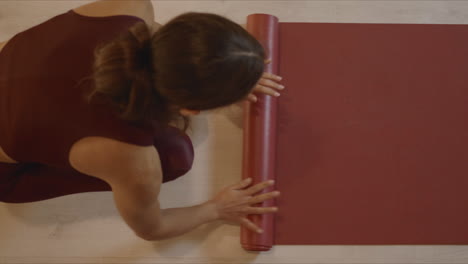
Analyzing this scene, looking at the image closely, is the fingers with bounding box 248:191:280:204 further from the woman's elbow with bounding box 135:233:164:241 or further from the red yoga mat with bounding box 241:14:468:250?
the woman's elbow with bounding box 135:233:164:241

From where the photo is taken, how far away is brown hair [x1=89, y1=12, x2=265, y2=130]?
25.9 inches

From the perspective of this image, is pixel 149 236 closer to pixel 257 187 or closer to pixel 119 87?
pixel 257 187

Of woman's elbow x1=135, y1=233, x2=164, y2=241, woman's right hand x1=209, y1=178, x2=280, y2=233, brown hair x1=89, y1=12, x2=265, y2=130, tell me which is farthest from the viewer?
woman's right hand x1=209, y1=178, x2=280, y2=233

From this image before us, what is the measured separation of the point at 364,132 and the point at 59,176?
82 centimetres

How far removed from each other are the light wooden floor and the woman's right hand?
98mm

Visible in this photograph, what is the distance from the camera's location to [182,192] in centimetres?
122

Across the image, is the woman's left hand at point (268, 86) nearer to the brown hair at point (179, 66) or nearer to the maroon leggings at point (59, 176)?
the maroon leggings at point (59, 176)

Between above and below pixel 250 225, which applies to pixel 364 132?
above

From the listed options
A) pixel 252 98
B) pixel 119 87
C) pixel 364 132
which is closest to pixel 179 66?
pixel 119 87

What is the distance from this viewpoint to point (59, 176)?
1051 millimetres

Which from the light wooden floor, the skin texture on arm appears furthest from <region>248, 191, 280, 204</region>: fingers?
the skin texture on arm

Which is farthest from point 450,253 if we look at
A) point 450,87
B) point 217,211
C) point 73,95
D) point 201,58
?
point 73,95

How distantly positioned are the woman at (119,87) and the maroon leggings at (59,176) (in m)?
0.04

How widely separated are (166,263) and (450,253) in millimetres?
787
